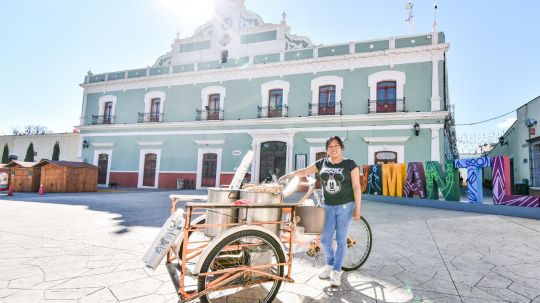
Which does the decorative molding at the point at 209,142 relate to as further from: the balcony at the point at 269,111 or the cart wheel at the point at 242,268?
the cart wheel at the point at 242,268

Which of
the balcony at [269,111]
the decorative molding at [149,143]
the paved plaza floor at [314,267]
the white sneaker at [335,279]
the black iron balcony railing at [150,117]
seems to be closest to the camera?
the paved plaza floor at [314,267]

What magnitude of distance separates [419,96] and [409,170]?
18.4ft

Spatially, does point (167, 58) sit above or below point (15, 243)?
above

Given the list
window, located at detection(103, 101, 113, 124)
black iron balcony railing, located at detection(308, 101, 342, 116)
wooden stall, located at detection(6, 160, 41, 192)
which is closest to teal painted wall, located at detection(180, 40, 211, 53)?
window, located at detection(103, 101, 113, 124)

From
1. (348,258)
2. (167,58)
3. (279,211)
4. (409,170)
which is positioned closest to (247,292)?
(279,211)

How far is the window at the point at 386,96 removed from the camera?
50.2 feet

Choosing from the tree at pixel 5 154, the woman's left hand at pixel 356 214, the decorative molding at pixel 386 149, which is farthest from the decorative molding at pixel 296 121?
the tree at pixel 5 154

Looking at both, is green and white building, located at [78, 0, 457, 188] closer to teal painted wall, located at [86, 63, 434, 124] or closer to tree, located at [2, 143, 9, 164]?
teal painted wall, located at [86, 63, 434, 124]

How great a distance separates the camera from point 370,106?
1556cm

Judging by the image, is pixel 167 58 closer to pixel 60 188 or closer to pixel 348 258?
pixel 60 188

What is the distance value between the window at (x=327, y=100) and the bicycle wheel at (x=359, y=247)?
13230mm

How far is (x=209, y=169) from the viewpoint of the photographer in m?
18.6

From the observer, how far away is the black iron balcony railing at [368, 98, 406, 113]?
15.0 m

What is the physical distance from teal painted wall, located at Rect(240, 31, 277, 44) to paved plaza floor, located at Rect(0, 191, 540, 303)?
15811 millimetres
